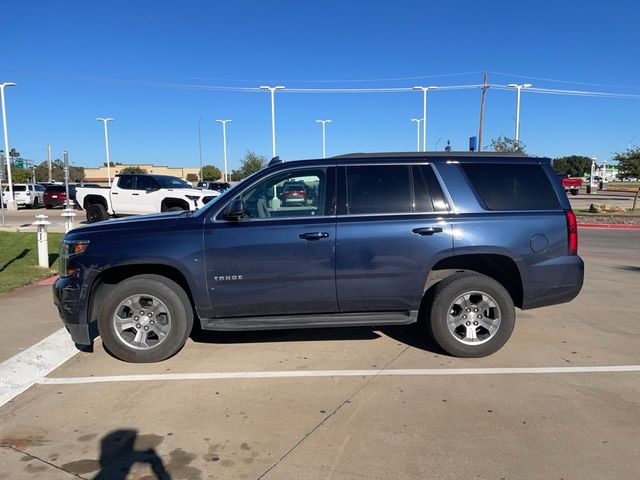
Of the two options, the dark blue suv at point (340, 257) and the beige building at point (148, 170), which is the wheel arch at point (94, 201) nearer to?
the dark blue suv at point (340, 257)

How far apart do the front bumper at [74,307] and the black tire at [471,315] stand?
3219 millimetres

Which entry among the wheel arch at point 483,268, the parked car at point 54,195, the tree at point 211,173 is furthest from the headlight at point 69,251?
the tree at point 211,173

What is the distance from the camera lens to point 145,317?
491cm

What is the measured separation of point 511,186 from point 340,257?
72.8 inches

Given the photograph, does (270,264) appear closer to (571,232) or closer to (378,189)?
(378,189)

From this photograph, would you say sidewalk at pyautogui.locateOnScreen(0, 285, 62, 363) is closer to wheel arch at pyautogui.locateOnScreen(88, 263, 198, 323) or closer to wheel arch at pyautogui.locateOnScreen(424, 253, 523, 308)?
wheel arch at pyautogui.locateOnScreen(88, 263, 198, 323)

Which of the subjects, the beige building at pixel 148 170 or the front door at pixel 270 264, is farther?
the beige building at pixel 148 170

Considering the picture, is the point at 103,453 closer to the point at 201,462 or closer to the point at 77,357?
the point at 201,462

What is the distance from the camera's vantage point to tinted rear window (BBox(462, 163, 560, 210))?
5.04m

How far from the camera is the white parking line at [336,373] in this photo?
4598 millimetres

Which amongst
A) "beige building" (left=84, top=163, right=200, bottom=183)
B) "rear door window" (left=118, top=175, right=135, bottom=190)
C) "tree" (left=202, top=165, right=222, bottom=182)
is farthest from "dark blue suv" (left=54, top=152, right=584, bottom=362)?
"beige building" (left=84, top=163, right=200, bottom=183)

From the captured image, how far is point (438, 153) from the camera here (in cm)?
525

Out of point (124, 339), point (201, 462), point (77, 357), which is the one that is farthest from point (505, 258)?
point (77, 357)

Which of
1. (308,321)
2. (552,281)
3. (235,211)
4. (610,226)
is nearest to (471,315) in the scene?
(552,281)
